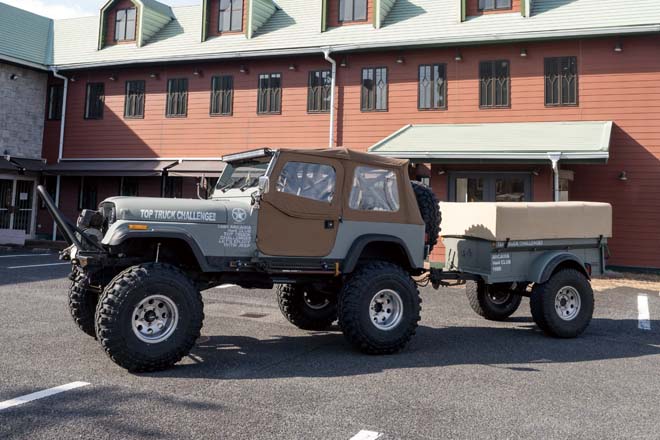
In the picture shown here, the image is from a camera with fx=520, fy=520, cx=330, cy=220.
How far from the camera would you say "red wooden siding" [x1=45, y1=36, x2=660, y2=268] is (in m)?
14.5

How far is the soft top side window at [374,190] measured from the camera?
6230 mm

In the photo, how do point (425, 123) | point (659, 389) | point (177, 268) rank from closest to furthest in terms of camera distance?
point (659, 389) < point (177, 268) < point (425, 123)

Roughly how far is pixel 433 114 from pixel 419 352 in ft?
38.2

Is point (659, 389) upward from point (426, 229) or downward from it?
downward

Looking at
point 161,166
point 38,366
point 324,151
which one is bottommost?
point 38,366

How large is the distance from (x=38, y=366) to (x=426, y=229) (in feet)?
15.5

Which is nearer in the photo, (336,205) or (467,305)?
(336,205)

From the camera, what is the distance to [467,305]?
973 centimetres

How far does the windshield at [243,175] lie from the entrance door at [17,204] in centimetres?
1698

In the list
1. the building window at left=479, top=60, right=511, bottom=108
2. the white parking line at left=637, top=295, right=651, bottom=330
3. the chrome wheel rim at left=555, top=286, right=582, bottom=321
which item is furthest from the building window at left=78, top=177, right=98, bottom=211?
the white parking line at left=637, top=295, right=651, bottom=330

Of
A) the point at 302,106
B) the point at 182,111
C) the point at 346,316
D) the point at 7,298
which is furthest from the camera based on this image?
the point at 182,111

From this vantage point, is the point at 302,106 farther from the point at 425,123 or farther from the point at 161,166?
the point at 161,166

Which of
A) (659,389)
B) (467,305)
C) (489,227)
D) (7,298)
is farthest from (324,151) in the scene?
(7,298)

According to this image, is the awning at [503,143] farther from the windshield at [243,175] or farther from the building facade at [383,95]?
the windshield at [243,175]
